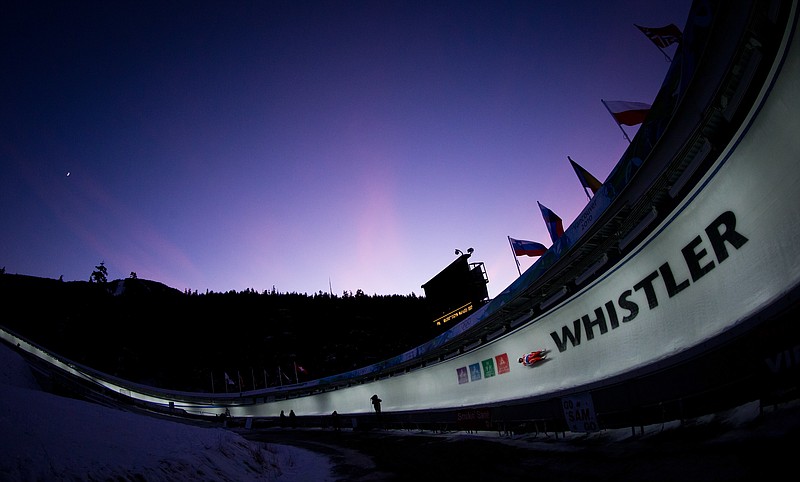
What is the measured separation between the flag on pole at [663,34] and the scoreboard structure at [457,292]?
59.0ft

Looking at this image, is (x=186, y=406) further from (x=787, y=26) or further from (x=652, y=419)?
(x=787, y=26)

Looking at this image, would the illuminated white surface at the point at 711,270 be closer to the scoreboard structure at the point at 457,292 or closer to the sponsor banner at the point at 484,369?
the sponsor banner at the point at 484,369

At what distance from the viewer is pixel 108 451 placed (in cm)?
600

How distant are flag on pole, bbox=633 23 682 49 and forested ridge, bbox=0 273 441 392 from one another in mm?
67458

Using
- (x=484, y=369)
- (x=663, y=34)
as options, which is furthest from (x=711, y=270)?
(x=484, y=369)

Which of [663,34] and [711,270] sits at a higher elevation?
[663,34]

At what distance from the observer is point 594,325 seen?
34.5 ft

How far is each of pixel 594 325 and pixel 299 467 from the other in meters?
10.3

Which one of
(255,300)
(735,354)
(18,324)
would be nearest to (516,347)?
(735,354)

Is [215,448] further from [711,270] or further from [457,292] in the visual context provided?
[457,292]

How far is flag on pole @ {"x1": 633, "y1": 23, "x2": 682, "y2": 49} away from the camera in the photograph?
8.98 m

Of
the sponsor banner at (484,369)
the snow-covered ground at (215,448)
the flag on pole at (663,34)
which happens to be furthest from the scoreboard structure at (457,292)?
the flag on pole at (663,34)

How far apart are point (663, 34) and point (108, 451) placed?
1537cm

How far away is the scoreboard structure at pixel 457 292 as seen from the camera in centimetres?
2542
